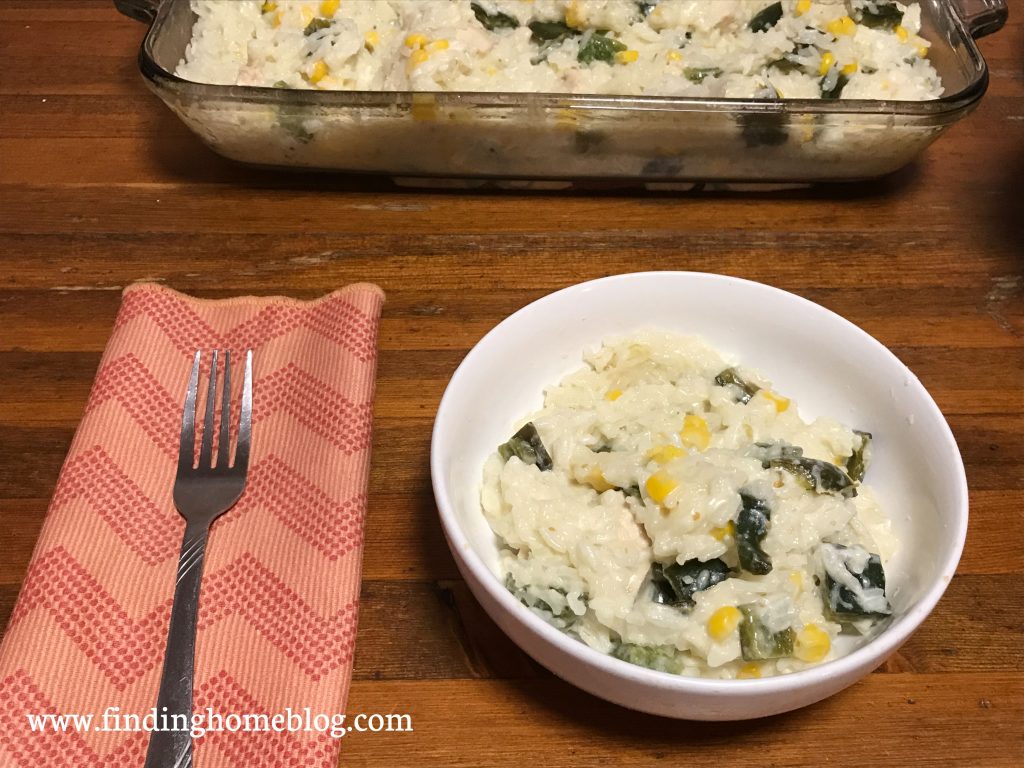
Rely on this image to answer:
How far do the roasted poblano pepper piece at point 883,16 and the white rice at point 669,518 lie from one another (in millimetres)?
1457

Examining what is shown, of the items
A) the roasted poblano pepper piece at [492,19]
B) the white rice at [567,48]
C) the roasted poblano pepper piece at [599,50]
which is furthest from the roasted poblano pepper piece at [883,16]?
the roasted poblano pepper piece at [492,19]

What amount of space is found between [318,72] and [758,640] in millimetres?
1716

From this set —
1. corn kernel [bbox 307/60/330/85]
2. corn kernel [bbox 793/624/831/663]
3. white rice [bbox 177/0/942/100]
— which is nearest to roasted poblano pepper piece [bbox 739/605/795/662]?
corn kernel [bbox 793/624/831/663]

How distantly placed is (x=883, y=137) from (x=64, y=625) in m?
1.90

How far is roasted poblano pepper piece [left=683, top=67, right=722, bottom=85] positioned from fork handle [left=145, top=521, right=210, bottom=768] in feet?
5.20

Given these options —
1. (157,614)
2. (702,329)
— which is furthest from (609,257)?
(157,614)

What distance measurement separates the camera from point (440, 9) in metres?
2.18

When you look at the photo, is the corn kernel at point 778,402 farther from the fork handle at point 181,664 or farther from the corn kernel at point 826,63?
the corn kernel at point 826,63

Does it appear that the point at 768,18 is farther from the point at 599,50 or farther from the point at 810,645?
the point at 810,645

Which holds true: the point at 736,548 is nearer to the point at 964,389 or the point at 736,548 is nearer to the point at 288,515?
the point at 288,515

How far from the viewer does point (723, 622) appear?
1.03 meters

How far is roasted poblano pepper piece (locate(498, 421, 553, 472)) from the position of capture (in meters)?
1.26

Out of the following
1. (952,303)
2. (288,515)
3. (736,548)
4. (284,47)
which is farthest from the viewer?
(284,47)

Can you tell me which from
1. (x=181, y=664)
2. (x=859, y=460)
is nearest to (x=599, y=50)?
(x=859, y=460)
